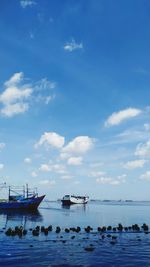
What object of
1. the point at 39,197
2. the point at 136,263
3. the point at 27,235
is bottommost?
the point at 136,263

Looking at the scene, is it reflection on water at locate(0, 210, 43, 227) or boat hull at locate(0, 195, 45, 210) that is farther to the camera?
boat hull at locate(0, 195, 45, 210)

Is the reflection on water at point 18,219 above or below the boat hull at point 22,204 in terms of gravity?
below

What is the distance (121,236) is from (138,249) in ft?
34.2

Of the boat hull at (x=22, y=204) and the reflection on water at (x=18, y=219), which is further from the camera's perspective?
the boat hull at (x=22, y=204)

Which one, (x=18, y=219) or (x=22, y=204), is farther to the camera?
(x=22, y=204)

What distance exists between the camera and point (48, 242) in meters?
38.8

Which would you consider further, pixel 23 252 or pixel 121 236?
pixel 121 236

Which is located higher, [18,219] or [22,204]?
[22,204]

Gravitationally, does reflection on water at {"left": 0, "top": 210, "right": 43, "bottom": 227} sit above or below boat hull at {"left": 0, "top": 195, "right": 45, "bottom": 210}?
below

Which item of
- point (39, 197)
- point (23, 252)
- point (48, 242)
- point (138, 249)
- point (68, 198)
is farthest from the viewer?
point (68, 198)

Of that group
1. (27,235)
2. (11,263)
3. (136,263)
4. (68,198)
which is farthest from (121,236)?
(68,198)

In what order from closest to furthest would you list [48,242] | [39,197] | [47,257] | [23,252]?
[47,257] → [23,252] → [48,242] → [39,197]

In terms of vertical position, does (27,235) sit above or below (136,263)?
above

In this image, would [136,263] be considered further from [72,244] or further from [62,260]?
[72,244]
